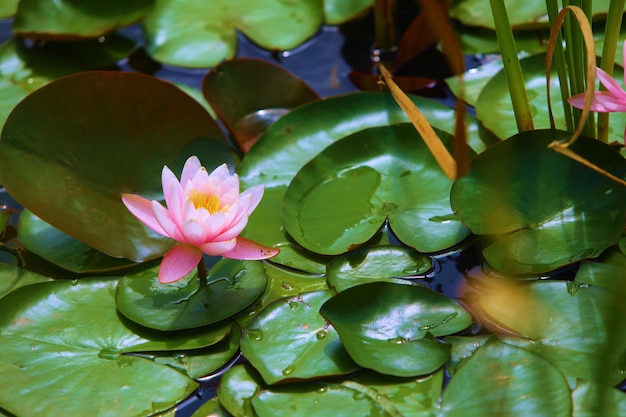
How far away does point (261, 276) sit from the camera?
60.2 inches

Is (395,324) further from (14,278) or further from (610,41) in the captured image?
(14,278)

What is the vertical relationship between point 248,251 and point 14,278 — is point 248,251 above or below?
above

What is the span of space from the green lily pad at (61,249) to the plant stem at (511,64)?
95cm

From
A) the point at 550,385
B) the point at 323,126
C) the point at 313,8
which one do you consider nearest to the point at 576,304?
the point at 550,385

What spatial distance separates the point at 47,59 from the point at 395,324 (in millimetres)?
Answer: 1566

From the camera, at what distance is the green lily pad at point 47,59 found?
218 centimetres

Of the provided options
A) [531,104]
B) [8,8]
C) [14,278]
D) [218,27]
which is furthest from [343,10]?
[14,278]

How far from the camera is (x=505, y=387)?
1.23 metres

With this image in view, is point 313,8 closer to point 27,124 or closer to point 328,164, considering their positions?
point 328,164

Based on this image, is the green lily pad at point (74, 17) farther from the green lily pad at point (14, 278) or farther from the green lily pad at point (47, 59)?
the green lily pad at point (14, 278)

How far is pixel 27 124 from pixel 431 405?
3.66 feet

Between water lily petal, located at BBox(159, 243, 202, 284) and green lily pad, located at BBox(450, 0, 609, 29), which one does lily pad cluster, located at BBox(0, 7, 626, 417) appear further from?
green lily pad, located at BBox(450, 0, 609, 29)

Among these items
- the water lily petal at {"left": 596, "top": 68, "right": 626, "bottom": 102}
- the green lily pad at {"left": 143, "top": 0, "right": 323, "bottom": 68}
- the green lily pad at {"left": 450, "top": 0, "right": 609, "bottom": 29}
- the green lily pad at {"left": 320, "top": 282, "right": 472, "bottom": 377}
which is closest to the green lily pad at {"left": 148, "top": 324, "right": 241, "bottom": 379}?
the green lily pad at {"left": 320, "top": 282, "right": 472, "bottom": 377}

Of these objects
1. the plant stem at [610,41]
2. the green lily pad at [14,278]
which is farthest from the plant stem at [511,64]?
the green lily pad at [14,278]
